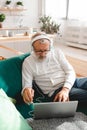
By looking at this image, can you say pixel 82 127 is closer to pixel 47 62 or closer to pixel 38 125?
pixel 38 125

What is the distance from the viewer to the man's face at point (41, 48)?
160 centimetres

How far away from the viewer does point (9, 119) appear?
1116 millimetres

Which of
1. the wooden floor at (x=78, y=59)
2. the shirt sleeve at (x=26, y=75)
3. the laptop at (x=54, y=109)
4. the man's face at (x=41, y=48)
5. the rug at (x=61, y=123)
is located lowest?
the wooden floor at (x=78, y=59)

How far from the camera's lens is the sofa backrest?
1.62 m

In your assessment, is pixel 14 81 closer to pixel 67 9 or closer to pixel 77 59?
pixel 77 59

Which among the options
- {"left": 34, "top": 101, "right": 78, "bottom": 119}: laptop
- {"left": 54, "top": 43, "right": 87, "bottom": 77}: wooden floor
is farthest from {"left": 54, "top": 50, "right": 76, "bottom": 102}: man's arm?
{"left": 54, "top": 43, "right": 87, "bottom": 77}: wooden floor

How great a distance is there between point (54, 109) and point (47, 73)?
383 millimetres

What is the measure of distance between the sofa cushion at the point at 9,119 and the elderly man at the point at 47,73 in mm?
380

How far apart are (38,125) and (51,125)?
0.25 feet

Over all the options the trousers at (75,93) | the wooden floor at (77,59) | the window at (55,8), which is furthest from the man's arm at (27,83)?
the window at (55,8)

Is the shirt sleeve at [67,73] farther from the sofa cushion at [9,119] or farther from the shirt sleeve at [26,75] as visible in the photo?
the sofa cushion at [9,119]

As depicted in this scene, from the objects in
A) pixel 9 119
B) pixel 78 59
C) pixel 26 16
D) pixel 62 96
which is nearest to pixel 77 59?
pixel 78 59

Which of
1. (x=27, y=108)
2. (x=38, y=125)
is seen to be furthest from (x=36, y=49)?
(x=38, y=125)

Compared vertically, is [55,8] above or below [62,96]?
above
